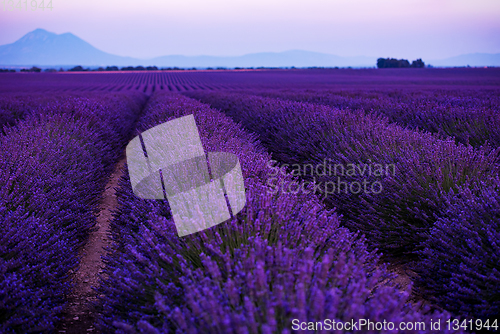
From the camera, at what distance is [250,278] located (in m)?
1.13

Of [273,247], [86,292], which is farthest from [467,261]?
[86,292]

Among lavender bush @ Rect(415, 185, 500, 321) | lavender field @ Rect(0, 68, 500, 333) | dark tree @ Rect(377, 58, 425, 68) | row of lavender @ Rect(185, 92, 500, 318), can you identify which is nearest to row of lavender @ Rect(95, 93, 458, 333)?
lavender field @ Rect(0, 68, 500, 333)

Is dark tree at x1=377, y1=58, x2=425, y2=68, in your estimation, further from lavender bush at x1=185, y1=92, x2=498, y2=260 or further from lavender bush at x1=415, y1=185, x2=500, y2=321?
lavender bush at x1=415, y1=185, x2=500, y2=321

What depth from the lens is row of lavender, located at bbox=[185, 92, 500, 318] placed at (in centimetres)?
166

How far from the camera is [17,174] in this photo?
7.63 ft

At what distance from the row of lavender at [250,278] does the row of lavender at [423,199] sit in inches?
13.4

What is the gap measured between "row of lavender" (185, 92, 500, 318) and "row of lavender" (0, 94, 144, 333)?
1379mm

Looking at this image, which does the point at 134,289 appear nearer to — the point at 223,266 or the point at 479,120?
the point at 223,266

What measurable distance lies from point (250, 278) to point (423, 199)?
5.73ft

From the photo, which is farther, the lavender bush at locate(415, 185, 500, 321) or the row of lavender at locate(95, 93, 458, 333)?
the lavender bush at locate(415, 185, 500, 321)

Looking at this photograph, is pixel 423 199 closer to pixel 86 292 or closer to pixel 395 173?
pixel 395 173

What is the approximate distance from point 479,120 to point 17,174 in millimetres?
4683

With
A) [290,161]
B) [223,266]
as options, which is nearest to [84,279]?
[223,266]

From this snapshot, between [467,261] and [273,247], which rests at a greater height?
[273,247]
